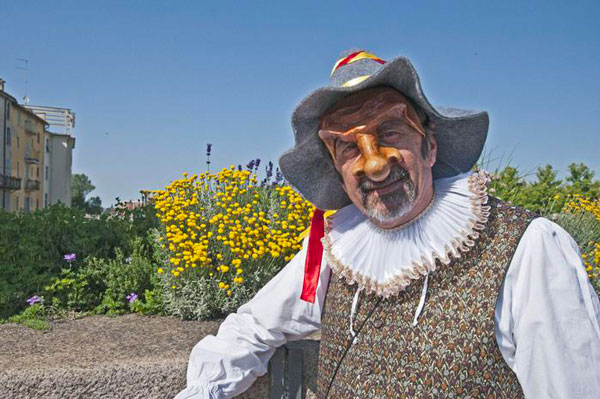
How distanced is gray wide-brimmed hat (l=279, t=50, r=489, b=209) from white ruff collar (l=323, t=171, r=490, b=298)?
115mm

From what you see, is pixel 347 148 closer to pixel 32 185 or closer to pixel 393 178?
pixel 393 178

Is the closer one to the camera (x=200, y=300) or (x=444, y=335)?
(x=444, y=335)

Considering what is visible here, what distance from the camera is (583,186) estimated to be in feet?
27.0

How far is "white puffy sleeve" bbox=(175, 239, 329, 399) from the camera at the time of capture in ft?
6.10

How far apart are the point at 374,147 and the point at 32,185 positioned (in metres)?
54.5

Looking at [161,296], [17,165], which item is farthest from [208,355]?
[17,165]

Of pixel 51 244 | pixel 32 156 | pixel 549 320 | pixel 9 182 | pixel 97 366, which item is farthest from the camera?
pixel 32 156

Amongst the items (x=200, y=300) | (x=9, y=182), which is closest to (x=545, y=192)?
(x=200, y=300)

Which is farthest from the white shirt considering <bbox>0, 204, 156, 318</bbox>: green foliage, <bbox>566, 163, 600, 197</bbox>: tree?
<bbox>566, 163, 600, 197</bbox>: tree

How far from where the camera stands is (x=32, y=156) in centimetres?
5019

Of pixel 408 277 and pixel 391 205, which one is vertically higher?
pixel 391 205

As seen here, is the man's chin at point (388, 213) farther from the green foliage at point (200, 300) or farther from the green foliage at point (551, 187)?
the green foliage at point (551, 187)

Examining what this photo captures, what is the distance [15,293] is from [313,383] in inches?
84.7

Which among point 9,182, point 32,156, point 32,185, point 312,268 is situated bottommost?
point 312,268
